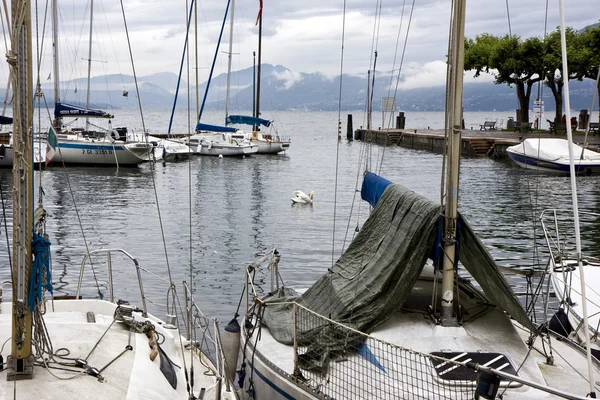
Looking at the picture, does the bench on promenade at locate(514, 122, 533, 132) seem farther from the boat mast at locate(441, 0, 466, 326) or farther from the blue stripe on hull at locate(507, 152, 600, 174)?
the boat mast at locate(441, 0, 466, 326)

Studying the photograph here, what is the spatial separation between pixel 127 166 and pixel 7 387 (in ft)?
145

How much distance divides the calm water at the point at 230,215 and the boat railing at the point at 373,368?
2.11m

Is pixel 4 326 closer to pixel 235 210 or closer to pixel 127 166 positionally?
pixel 235 210

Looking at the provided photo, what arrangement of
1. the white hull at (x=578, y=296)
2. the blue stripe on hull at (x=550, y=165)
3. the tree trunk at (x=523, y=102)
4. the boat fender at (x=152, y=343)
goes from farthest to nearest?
the tree trunk at (x=523, y=102), the blue stripe on hull at (x=550, y=165), the white hull at (x=578, y=296), the boat fender at (x=152, y=343)

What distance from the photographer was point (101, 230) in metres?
27.8

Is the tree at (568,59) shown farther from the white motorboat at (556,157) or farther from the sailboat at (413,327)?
the sailboat at (413,327)

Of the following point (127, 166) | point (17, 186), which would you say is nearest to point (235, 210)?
point (127, 166)

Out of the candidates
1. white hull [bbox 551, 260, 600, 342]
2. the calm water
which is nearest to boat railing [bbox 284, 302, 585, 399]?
the calm water

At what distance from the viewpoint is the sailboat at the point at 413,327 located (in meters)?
9.14

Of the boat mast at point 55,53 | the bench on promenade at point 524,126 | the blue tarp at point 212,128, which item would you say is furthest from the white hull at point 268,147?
the bench on promenade at point 524,126

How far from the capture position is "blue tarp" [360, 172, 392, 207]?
42.5 feet

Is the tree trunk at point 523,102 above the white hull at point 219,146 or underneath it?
above

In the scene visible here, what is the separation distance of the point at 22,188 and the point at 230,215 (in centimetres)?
2505

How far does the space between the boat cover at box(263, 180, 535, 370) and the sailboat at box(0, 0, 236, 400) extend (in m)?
1.80
